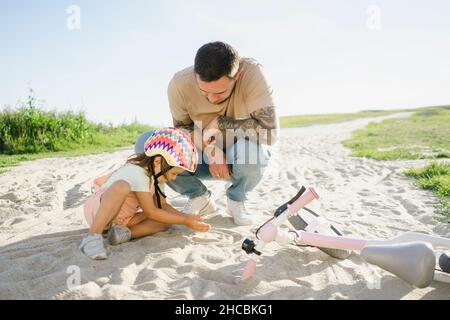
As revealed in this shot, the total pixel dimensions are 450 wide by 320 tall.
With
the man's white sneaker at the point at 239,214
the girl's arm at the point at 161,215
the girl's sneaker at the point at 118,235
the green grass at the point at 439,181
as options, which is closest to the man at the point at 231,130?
the man's white sneaker at the point at 239,214

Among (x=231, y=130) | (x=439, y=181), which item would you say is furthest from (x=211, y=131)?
(x=439, y=181)

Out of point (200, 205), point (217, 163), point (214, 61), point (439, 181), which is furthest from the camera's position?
point (439, 181)

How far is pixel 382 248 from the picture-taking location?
226cm

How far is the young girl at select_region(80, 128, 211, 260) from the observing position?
2879 millimetres

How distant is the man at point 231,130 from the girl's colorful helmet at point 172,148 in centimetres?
56

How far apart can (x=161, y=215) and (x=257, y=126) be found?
1206 millimetres

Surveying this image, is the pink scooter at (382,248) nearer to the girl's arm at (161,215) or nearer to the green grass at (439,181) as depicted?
the girl's arm at (161,215)

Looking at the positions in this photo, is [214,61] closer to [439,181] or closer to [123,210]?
[123,210]

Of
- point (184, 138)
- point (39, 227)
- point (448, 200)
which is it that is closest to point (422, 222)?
point (448, 200)

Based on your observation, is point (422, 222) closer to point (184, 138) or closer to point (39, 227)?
point (184, 138)

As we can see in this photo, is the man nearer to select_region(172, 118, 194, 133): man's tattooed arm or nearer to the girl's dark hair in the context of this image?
select_region(172, 118, 194, 133): man's tattooed arm

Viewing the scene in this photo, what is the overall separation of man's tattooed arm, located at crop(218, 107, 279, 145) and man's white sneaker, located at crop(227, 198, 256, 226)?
56 cm

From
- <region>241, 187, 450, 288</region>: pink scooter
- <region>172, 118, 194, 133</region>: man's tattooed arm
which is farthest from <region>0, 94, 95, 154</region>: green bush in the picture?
<region>241, 187, 450, 288</region>: pink scooter
